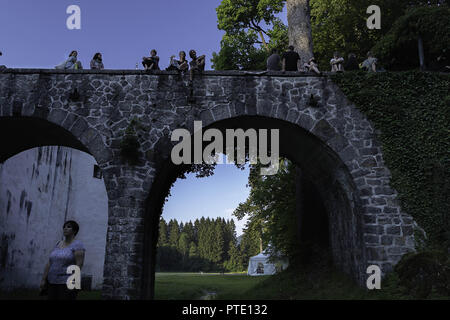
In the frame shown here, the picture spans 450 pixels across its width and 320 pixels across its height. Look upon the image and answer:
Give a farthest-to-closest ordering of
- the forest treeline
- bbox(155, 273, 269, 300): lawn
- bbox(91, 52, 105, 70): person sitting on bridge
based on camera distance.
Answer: the forest treeline
bbox(155, 273, 269, 300): lawn
bbox(91, 52, 105, 70): person sitting on bridge

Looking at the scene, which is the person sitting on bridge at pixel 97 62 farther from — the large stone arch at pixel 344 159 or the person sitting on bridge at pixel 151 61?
the large stone arch at pixel 344 159

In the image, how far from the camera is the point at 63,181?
17.7 m

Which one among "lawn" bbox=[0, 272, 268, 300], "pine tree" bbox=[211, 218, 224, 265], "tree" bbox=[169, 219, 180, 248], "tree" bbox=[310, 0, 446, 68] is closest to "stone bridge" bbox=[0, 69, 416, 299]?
"lawn" bbox=[0, 272, 268, 300]

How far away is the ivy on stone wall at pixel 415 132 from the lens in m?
8.56

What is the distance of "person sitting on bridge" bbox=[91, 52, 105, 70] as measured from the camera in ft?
33.1

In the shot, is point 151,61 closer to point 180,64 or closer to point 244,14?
point 180,64

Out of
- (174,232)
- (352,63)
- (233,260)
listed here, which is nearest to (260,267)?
(352,63)

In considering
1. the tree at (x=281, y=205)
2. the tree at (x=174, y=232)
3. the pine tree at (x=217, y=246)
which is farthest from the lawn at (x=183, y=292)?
the tree at (x=174, y=232)

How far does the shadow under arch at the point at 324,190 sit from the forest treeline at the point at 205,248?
48167 mm

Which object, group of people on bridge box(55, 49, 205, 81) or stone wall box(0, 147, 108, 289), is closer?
group of people on bridge box(55, 49, 205, 81)

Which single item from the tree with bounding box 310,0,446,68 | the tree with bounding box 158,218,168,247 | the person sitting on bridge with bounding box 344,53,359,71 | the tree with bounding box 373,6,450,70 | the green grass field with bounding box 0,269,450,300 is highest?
the tree with bounding box 310,0,446,68

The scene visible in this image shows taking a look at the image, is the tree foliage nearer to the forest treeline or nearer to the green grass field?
the forest treeline

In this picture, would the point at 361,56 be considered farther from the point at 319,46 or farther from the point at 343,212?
the point at 343,212

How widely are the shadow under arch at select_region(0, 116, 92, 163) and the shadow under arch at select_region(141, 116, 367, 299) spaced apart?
7.98ft
